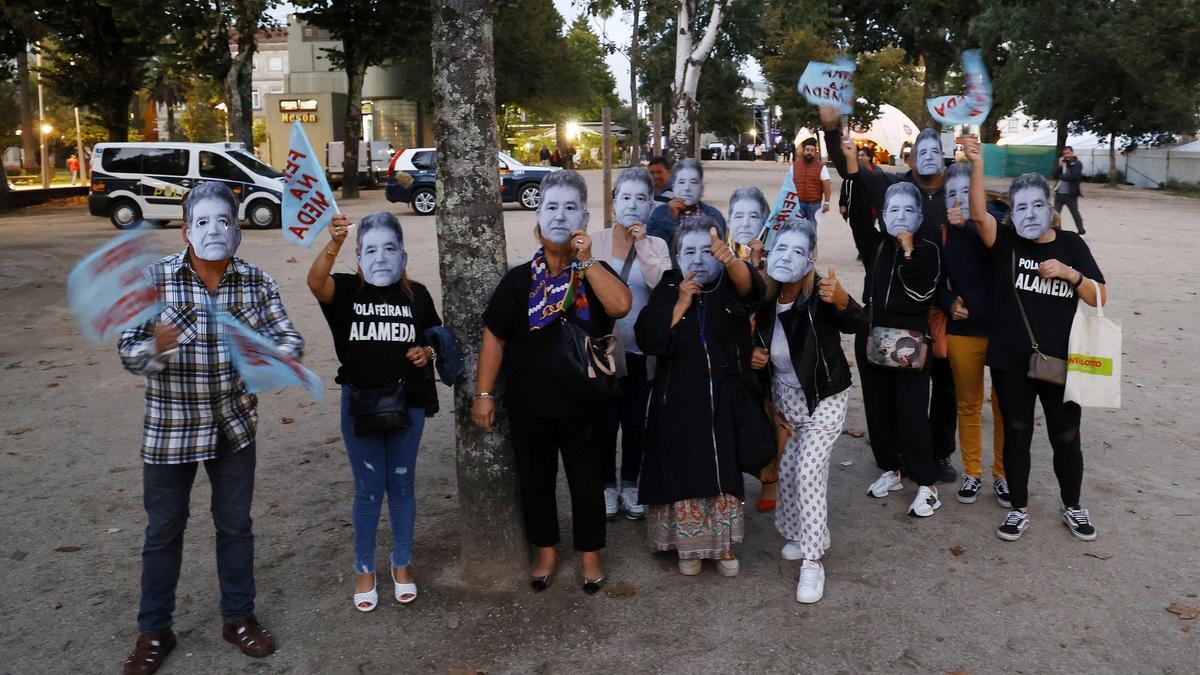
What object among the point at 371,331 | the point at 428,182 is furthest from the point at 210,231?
the point at 428,182

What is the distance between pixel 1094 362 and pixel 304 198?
→ 11.4 ft

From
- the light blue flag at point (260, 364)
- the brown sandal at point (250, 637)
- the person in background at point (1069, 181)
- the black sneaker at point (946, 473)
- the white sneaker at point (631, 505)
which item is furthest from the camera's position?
the person in background at point (1069, 181)

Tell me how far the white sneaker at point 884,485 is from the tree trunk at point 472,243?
82.0 inches

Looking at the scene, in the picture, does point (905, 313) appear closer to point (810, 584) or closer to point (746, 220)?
point (746, 220)

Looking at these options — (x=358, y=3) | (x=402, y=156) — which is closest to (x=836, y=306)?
(x=402, y=156)

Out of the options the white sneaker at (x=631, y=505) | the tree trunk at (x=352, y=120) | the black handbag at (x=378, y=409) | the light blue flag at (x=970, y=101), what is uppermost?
the tree trunk at (x=352, y=120)

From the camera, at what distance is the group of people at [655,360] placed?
3.74 metres

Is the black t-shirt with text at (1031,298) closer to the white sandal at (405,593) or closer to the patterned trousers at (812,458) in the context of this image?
the patterned trousers at (812,458)

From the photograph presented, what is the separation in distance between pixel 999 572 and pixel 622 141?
62.4m

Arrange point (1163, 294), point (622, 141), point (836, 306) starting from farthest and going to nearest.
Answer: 1. point (622, 141)
2. point (1163, 294)
3. point (836, 306)

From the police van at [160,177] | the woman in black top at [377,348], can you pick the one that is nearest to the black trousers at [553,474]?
the woman in black top at [377,348]

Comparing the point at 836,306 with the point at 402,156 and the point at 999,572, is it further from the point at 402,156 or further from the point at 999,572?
the point at 402,156

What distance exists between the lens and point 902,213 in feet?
16.0

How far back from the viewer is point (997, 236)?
4.93 meters
